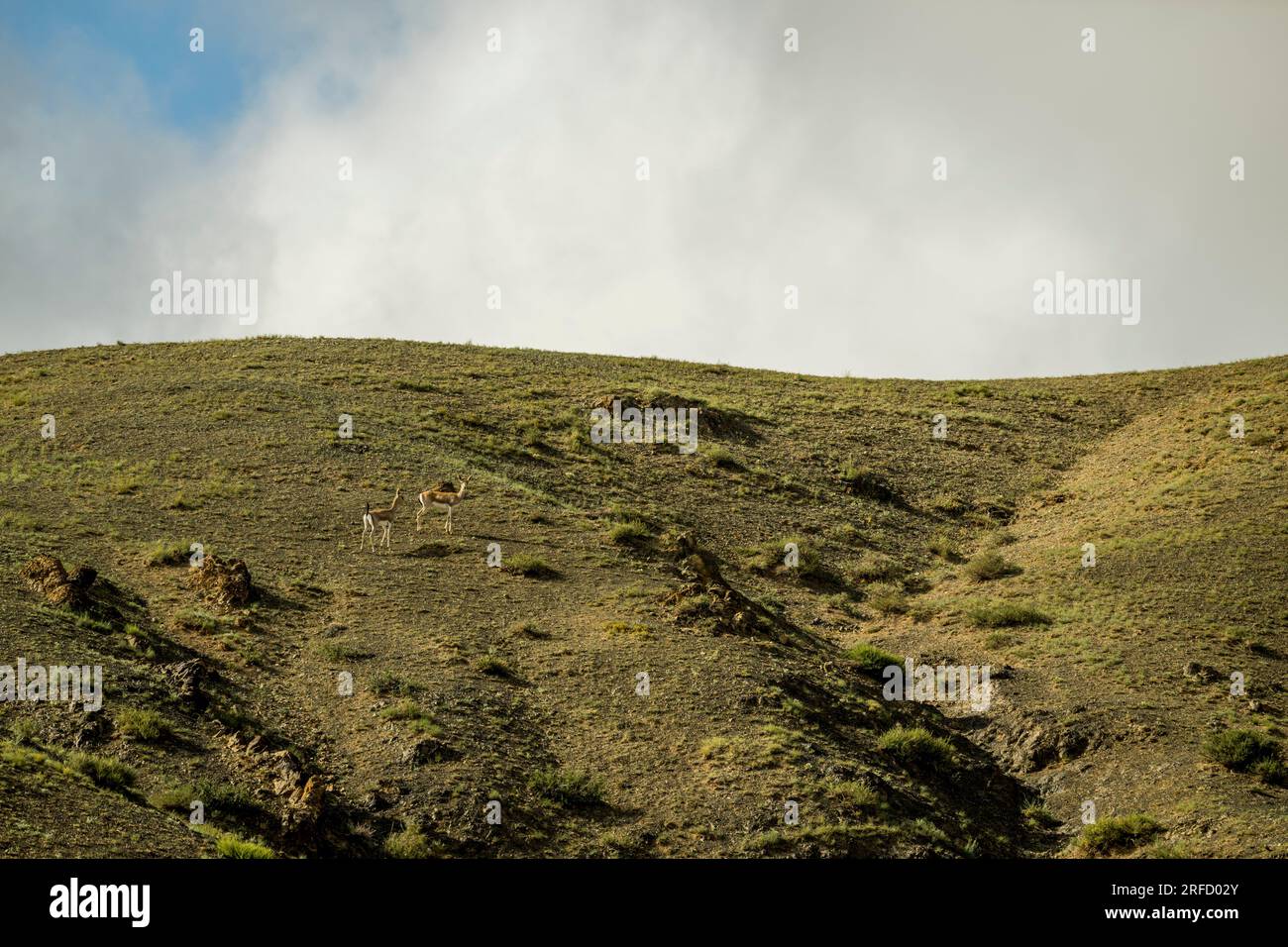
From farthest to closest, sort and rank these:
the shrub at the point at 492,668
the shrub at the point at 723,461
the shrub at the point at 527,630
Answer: the shrub at the point at 723,461 → the shrub at the point at 527,630 → the shrub at the point at 492,668

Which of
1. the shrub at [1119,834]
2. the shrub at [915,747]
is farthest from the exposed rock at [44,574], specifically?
the shrub at [1119,834]

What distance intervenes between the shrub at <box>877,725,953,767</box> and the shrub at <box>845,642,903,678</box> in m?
3.46

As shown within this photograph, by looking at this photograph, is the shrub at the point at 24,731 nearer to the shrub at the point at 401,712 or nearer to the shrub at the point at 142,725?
the shrub at the point at 142,725

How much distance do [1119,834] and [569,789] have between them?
9.86 metres

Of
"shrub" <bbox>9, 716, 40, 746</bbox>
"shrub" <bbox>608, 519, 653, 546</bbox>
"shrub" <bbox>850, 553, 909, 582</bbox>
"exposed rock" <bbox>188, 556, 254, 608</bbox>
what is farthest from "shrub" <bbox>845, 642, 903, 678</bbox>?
"shrub" <bbox>9, 716, 40, 746</bbox>

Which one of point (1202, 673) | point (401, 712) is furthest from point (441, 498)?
point (1202, 673)

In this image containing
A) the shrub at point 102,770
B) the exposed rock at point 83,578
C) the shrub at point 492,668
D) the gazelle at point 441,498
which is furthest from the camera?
the gazelle at point 441,498

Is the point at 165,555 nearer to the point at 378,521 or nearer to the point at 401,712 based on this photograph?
the point at 378,521

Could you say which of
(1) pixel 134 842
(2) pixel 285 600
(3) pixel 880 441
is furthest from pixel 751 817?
(3) pixel 880 441

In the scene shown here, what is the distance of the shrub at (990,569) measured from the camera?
36.2 metres

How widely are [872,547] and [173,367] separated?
3153 centimetres

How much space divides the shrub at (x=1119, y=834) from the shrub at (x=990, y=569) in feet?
47.1

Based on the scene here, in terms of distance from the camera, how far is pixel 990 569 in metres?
36.2
